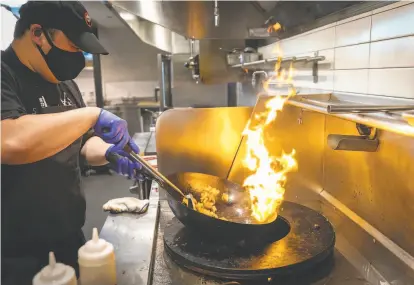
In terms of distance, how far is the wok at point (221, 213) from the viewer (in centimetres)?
108

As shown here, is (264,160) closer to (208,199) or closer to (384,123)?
(208,199)

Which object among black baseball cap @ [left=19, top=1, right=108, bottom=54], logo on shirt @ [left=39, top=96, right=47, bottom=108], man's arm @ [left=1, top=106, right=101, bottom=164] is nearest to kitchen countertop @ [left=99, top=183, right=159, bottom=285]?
man's arm @ [left=1, top=106, right=101, bottom=164]

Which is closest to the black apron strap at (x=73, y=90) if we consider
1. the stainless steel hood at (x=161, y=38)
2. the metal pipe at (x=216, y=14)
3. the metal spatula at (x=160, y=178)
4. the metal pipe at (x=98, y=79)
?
the metal spatula at (x=160, y=178)

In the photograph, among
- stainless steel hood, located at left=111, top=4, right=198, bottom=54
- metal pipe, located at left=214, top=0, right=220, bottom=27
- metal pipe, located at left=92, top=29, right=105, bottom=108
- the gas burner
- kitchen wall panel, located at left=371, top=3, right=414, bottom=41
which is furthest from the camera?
metal pipe, located at left=92, top=29, right=105, bottom=108

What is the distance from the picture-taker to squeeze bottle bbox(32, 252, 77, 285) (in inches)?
31.2

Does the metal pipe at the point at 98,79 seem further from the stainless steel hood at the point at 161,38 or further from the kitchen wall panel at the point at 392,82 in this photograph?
the kitchen wall panel at the point at 392,82

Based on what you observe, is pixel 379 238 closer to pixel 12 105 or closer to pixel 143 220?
pixel 143 220

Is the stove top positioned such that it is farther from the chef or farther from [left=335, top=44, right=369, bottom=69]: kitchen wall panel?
[left=335, top=44, right=369, bottom=69]: kitchen wall panel

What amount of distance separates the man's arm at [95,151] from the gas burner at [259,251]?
641 mm

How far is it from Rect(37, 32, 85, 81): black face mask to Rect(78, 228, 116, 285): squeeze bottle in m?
0.81

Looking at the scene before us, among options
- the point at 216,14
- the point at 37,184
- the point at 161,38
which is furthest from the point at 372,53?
the point at 161,38

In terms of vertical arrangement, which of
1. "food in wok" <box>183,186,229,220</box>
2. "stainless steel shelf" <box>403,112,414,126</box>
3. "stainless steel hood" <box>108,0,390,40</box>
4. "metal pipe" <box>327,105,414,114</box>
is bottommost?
"food in wok" <box>183,186,229,220</box>

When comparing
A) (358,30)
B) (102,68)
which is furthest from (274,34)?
(102,68)

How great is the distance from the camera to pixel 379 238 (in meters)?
1.34
